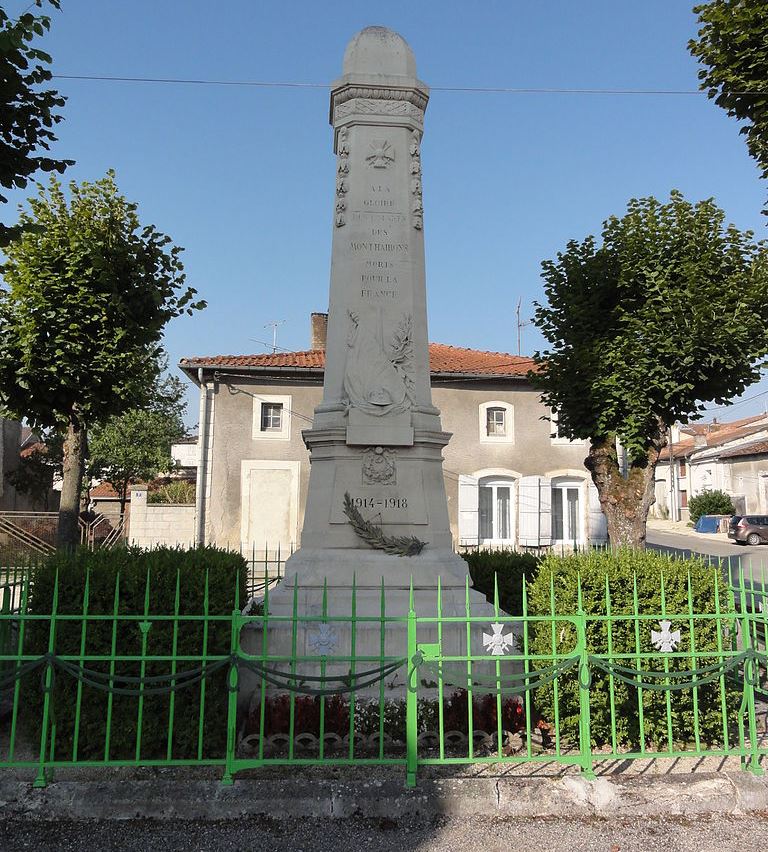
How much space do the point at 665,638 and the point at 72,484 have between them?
981 cm

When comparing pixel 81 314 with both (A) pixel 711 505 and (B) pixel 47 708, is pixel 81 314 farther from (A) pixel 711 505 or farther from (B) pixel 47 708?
(A) pixel 711 505

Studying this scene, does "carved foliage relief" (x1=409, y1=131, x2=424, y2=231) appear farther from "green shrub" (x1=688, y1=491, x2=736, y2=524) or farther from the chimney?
"green shrub" (x1=688, y1=491, x2=736, y2=524)

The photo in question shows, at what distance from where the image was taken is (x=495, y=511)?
20078 mm

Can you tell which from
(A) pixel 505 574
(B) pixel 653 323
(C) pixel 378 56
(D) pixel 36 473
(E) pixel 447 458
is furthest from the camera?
(D) pixel 36 473

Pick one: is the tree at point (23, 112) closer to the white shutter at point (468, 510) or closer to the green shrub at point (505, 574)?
the green shrub at point (505, 574)

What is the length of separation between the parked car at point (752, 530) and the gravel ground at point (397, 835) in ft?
88.2

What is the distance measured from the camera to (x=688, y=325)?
34.6 feet

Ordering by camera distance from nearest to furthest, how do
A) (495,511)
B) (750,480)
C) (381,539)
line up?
(381,539) < (495,511) < (750,480)

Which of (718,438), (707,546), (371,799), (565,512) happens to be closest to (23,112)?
(371,799)

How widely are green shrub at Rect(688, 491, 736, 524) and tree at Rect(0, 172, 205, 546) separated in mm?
32617

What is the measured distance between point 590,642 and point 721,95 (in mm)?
8105

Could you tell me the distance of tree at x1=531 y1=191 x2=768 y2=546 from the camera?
10.6 m

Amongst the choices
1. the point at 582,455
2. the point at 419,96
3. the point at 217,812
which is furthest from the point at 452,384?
the point at 217,812

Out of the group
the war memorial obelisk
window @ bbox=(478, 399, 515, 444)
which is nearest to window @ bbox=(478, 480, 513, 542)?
window @ bbox=(478, 399, 515, 444)
